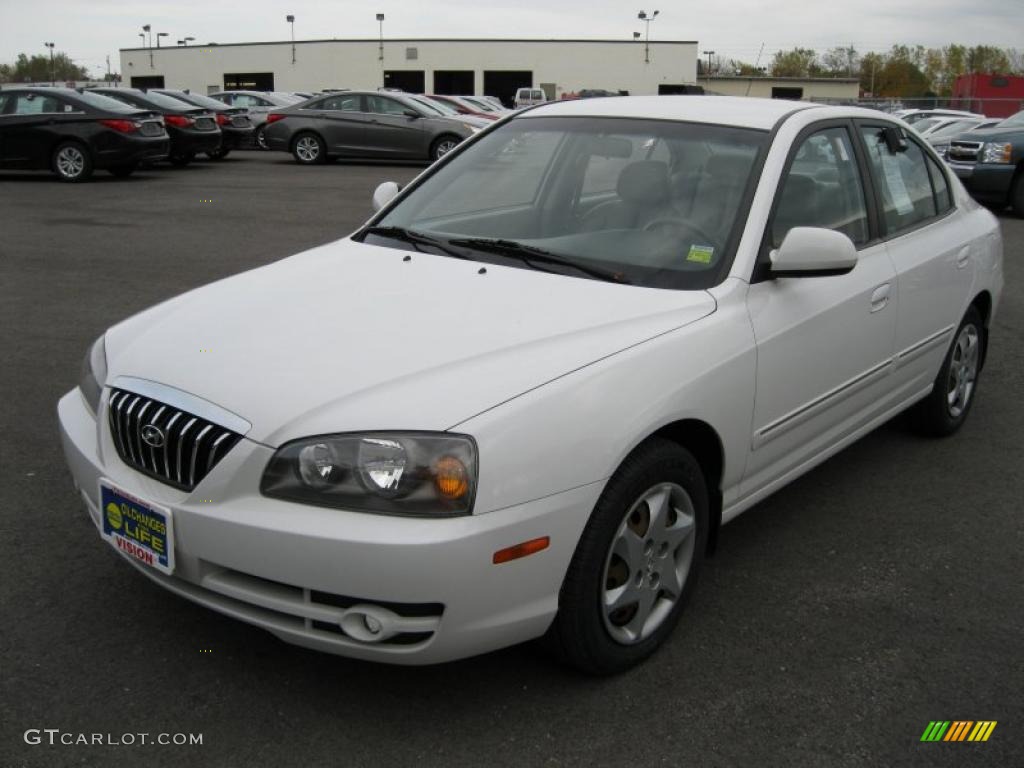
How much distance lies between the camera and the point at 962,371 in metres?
5.22

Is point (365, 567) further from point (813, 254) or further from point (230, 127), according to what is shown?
point (230, 127)

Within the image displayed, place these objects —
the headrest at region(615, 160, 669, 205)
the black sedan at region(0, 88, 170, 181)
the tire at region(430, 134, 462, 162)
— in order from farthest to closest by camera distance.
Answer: the tire at region(430, 134, 462, 162) < the black sedan at region(0, 88, 170, 181) < the headrest at region(615, 160, 669, 205)

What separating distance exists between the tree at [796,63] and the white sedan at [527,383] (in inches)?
4181

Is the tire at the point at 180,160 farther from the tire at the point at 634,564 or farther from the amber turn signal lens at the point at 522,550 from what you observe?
the amber turn signal lens at the point at 522,550

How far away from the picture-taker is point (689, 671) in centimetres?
307

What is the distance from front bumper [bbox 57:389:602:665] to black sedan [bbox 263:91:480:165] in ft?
61.7

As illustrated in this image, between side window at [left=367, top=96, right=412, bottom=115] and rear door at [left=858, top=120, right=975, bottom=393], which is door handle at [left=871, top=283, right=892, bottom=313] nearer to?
rear door at [left=858, top=120, right=975, bottom=393]

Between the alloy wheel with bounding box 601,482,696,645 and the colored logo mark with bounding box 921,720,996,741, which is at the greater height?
the alloy wheel with bounding box 601,482,696,645

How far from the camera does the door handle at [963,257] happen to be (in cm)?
479

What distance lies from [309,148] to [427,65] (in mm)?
50514

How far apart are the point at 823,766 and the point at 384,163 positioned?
71.8 feet

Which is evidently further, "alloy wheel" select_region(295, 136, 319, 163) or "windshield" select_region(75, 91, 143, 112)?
"alloy wheel" select_region(295, 136, 319, 163)

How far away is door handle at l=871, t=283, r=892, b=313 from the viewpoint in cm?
401

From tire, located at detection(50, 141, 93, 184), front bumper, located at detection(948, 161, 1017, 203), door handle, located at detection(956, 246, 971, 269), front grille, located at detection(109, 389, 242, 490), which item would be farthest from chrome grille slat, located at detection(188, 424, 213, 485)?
tire, located at detection(50, 141, 93, 184)
